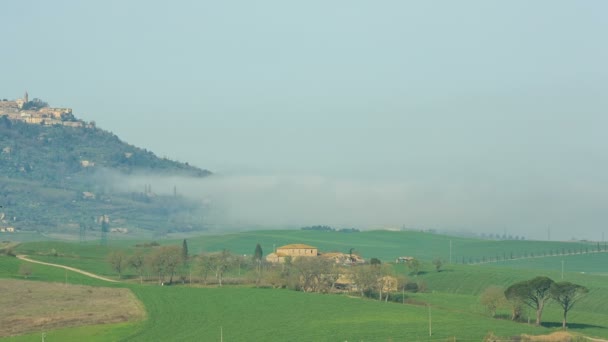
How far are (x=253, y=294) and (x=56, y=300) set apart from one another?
23055 millimetres

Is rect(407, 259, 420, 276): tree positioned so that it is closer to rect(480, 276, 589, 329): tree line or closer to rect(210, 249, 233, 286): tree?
rect(210, 249, 233, 286): tree

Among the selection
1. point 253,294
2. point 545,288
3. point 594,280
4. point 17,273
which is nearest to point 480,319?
point 545,288

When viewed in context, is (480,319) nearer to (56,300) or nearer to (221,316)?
(221,316)

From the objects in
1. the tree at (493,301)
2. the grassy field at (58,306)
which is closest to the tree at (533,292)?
the tree at (493,301)

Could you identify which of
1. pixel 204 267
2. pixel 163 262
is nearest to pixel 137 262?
pixel 163 262

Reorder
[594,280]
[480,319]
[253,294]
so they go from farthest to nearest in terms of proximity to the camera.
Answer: [594,280] < [253,294] < [480,319]

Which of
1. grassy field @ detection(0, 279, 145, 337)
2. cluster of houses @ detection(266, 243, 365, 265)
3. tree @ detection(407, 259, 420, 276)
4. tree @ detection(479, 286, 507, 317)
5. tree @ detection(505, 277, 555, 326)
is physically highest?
cluster of houses @ detection(266, 243, 365, 265)

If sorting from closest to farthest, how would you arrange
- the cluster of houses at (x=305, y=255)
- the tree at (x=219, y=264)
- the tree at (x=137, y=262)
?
the tree at (x=219, y=264) → the tree at (x=137, y=262) → the cluster of houses at (x=305, y=255)

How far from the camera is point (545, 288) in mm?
108875

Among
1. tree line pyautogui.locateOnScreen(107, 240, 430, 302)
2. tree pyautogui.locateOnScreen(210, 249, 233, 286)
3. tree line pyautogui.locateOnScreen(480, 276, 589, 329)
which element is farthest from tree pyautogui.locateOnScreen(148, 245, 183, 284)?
tree line pyautogui.locateOnScreen(480, 276, 589, 329)

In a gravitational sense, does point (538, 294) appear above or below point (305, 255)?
below

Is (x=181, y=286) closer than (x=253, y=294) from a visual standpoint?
No

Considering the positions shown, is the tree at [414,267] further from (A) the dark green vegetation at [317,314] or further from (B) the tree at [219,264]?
(B) the tree at [219,264]

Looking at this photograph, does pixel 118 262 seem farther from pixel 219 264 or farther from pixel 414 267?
pixel 414 267
